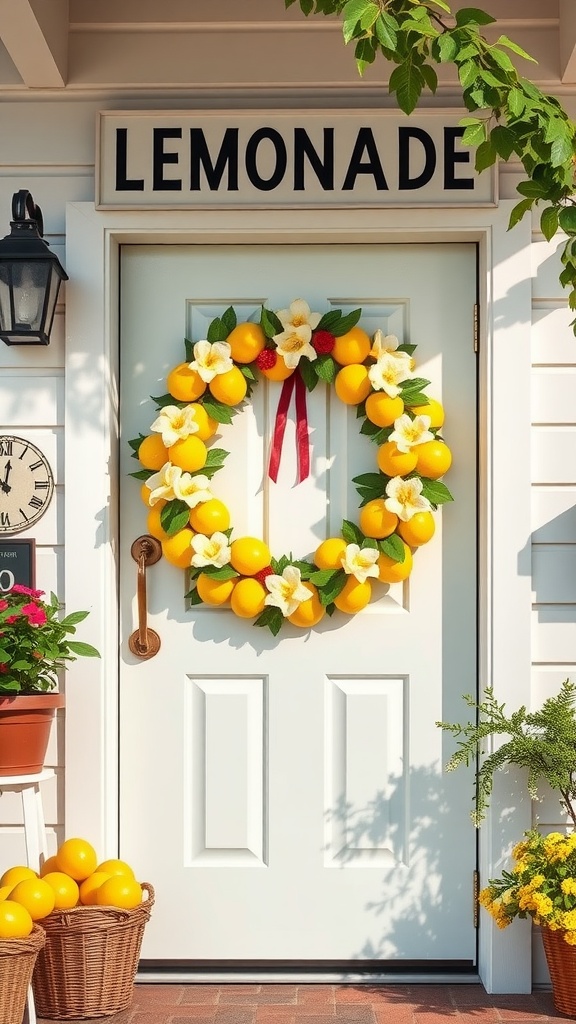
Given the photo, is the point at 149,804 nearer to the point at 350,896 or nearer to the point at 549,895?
the point at 350,896

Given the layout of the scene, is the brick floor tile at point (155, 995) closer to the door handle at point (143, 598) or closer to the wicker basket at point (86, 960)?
the wicker basket at point (86, 960)

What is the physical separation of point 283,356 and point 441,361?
1.54ft

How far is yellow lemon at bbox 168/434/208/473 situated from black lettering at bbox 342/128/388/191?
2.74ft

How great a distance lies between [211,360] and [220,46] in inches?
35.7

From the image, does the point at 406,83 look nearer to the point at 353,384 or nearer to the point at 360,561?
the point at 353,384

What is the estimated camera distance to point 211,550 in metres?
3.14

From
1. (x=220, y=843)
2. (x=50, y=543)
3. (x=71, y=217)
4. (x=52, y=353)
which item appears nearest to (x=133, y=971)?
(x=220, y=843)

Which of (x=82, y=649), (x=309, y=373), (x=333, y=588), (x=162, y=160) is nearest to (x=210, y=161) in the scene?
(x=162, y=160)

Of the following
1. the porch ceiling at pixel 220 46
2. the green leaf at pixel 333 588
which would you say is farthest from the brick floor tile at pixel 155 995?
the porch ceiling at pixel 220 46

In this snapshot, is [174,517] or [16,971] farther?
[174,517]

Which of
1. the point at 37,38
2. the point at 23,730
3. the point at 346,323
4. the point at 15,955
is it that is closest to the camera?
the point at 15,955

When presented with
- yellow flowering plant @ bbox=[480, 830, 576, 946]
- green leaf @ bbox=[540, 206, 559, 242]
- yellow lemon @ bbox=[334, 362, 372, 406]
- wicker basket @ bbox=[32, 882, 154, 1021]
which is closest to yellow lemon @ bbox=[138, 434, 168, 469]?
yellow lemon @ bbox=[334, 362, 372, 406]

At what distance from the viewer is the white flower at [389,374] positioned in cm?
312

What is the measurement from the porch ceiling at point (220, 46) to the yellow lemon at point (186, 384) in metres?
0.82
